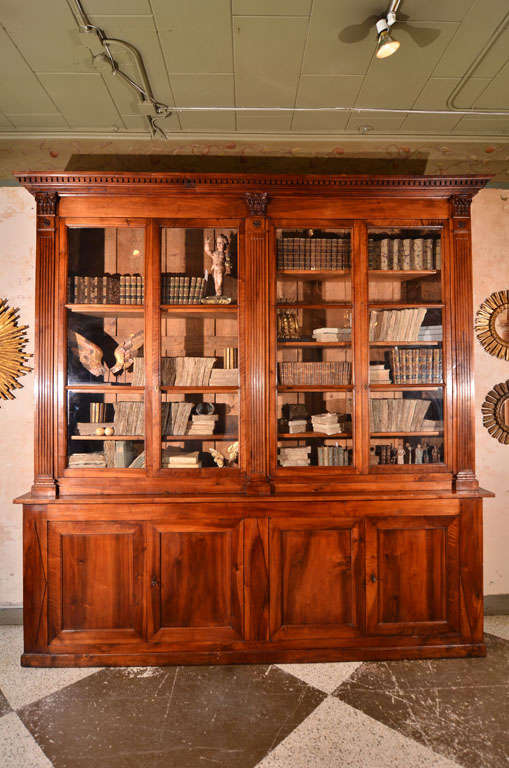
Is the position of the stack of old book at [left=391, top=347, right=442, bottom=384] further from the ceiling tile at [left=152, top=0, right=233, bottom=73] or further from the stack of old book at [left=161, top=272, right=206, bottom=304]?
the ceiling tile at [left=152, top=0, right=233, bottom=73]

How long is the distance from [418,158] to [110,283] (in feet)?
7.64

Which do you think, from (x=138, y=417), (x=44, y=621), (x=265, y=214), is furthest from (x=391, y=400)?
(x=44, y=621)

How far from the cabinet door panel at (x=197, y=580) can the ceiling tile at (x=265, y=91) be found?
100 inches

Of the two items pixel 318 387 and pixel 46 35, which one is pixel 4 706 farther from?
pixel 46 35

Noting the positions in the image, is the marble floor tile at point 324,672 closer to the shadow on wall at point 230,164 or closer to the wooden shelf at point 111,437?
the wooden shelf at point 111,437

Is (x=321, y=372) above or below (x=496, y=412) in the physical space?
above

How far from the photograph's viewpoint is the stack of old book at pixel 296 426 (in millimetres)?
2553

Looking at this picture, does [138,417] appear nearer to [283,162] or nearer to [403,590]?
[403,590]

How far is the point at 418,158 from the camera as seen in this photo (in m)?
3.08

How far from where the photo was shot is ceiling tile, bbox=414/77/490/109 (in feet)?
8.23

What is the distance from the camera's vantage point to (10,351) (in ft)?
9.71

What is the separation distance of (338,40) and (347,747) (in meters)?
3.36

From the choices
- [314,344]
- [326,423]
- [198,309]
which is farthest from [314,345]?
[198,309]

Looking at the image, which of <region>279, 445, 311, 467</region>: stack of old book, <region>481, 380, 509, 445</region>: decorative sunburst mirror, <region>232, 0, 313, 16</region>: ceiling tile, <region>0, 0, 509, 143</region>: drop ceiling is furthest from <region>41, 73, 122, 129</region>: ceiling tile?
<region>481, 380, 509, 445</region>: decorative sunburst mirror
